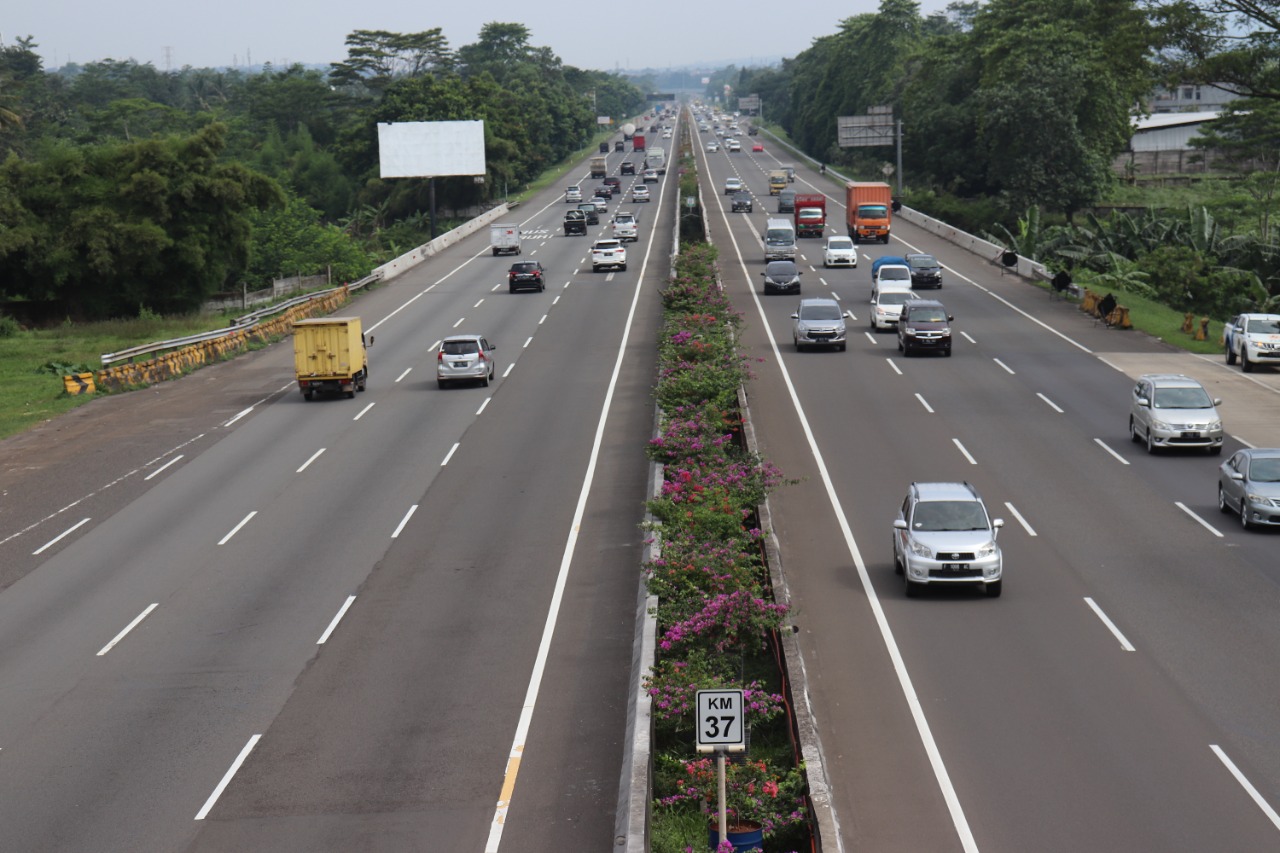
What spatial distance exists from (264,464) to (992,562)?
18371 millimetres

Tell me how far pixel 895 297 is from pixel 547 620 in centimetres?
3337

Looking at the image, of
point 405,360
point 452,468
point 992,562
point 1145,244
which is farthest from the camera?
point 1145,244

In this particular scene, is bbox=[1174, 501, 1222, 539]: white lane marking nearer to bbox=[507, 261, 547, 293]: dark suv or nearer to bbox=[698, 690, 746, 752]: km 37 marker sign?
bbox=[698, 690, 746, 752]: km 37 marker sign

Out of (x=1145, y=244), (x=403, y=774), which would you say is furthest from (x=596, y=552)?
(x=1145, y=244)

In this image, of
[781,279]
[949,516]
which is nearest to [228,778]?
[949,516]

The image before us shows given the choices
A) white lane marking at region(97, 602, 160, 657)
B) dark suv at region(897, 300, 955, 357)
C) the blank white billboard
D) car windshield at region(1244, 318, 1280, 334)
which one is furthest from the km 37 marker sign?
the blank white billboard

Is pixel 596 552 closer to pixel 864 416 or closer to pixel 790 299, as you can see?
pixel 864 416

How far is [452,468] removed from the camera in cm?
3309

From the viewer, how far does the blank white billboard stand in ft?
323

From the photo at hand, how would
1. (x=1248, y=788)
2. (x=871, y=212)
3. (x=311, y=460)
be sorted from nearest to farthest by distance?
1. (x=1248, y=788)
2. (x=311, y=460)
3. (x=871, y=212)

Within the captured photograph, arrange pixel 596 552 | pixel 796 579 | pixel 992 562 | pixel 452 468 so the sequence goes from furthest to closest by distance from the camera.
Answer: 1. pixel 452 468
2. pixel 596 552
3. pixel 796 579
4. pixel 992 562

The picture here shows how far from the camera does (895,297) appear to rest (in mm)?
52969

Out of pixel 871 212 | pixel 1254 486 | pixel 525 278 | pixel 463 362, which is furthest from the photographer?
pixel 871 212

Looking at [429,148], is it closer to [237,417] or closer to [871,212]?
[871,212]
